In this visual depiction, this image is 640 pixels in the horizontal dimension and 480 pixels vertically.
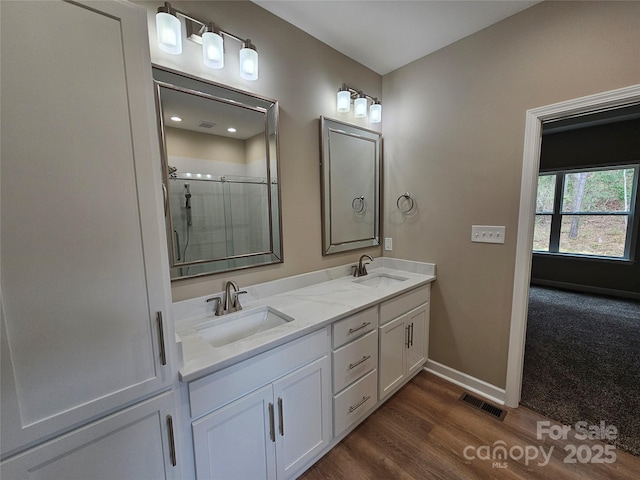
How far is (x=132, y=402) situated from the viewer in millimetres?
835

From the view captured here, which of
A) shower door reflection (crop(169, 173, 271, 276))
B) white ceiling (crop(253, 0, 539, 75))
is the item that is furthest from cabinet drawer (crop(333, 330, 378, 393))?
white ceiling (crop(253, 0, 539, 75))

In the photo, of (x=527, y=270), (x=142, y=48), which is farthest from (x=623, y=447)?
(x=142, y=48)

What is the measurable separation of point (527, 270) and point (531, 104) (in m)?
1.08

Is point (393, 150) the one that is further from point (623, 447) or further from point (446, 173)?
point (623, 447)

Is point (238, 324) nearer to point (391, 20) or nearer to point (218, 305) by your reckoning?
point (218, 305)

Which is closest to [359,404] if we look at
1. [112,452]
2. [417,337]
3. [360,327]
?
[360,327]

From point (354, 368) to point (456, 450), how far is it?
0.76 m

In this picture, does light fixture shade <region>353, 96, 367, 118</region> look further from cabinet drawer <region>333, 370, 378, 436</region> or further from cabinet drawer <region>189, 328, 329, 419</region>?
cabinet drawer <region>333, 370, 378, 436</region>

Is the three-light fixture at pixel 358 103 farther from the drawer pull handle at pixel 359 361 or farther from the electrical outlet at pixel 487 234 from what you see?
the drawer pull handle at pixel 359 361

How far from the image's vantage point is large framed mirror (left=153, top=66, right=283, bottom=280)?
52.4 inches

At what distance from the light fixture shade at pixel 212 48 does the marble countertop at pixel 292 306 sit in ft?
4.17

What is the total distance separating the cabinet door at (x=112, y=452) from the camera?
70cm

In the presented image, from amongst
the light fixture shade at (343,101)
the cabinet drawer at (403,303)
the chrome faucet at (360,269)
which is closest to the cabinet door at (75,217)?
the cabinet drawer at (403,303)

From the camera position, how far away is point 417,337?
2.11 m
